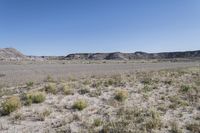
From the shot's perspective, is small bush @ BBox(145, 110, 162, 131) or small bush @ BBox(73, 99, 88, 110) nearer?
small bush @ BBox(145, 110, 162, 131)

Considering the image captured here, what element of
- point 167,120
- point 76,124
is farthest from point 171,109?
point 76,124

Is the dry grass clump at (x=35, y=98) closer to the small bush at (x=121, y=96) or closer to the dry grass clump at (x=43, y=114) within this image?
the dry grass clump at (x=43, y=114)

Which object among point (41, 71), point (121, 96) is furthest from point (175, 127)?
point (41, 71)

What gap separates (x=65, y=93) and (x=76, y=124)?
5417 mm

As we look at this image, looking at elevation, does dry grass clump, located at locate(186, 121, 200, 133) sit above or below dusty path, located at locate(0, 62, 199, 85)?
above

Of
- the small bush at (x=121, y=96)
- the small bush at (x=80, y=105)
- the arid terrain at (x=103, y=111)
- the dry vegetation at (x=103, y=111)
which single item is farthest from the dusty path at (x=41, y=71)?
the small bush at (x=80, y=105)

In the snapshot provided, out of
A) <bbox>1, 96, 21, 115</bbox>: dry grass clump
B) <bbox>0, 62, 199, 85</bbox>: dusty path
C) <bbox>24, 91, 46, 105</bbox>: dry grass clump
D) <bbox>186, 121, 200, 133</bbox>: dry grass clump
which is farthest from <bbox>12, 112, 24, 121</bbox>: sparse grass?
<bbox>0, 62, 199, 85</bbox>: dusty path

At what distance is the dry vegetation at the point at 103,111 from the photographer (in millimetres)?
10312

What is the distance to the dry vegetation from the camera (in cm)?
1031

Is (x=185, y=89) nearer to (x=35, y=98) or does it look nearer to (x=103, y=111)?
(x=103, y=111)

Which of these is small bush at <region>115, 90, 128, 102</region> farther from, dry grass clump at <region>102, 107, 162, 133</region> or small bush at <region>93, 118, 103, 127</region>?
small bush at <region>93, 118, 103, 127</region>

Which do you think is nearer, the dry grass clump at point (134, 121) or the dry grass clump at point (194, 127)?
the dry grass clump at point (194, 127)

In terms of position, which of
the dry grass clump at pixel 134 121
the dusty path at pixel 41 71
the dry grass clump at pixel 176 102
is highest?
the dry grass clump at pixel 176 102

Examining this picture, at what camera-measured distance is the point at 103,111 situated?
12.6 meters
